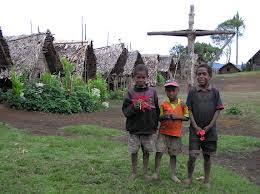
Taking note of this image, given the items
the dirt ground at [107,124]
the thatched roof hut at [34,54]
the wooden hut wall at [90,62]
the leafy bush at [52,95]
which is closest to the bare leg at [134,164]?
the dirt ground at [107,124]

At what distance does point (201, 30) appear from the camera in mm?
10445

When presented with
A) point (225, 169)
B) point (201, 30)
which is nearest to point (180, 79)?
point (201, 30)

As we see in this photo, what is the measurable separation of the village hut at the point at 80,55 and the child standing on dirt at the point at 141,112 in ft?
58.0

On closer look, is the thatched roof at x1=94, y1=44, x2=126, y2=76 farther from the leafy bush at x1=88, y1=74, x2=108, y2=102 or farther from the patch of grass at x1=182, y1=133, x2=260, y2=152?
the patch of grass at x1=182, y1=133, x2=260, y2=152

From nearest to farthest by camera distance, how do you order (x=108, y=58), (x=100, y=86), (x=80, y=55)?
(x=100, y=86)
(x=80, y=55)
(x=108, y=58)

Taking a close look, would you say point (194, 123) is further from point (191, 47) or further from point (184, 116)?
point (191, 47)

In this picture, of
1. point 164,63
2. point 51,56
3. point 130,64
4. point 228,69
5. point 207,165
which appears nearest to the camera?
point 207,165

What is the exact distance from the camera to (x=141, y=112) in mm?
5934

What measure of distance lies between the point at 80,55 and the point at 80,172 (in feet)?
57.8

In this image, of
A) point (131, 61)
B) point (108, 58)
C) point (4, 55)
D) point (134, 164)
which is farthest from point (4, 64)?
point (131, 61)

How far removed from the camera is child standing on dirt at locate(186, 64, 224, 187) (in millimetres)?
5753

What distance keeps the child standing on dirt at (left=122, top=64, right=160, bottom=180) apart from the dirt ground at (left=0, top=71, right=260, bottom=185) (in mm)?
2060

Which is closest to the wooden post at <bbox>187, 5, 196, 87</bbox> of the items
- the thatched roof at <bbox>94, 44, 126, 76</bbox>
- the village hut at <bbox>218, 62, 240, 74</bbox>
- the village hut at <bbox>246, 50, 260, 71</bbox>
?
the thatched roof at <bbox>94, 44, 126, 76</bbox>

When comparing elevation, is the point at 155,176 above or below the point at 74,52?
below
